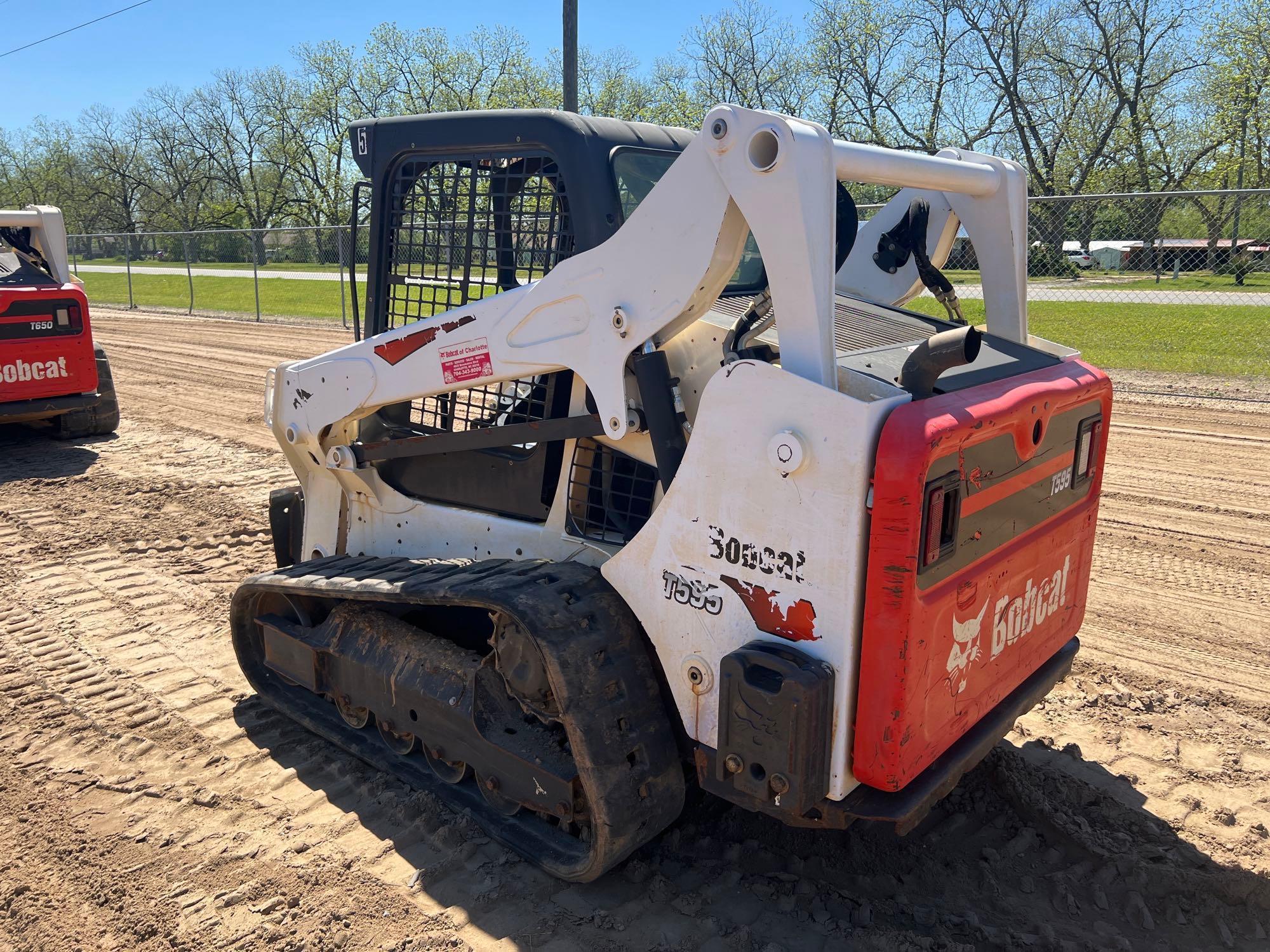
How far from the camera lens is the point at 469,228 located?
3496mm

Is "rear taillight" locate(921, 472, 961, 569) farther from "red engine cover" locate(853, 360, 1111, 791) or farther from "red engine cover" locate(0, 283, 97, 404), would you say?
"red engine cover" locate(0, 283, 97, 404)

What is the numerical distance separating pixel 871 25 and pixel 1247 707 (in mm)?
41169

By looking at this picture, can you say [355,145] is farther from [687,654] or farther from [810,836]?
[810,836]

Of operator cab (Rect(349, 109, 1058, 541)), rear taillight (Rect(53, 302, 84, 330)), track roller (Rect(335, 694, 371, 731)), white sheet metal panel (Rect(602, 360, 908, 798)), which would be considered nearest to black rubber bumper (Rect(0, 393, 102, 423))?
rear taillight (Rect(53, 302, 84, 330))

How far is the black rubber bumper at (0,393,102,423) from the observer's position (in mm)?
8422

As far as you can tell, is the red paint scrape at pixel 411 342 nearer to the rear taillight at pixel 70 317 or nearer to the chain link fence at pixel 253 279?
the rear taillight at pixel 70 317

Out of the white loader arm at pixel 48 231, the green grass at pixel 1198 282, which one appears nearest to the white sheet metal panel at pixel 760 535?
the white loader arm at pixel 48 231

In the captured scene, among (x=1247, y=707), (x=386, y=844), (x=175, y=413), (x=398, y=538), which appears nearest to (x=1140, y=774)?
(x=1247, y=707)

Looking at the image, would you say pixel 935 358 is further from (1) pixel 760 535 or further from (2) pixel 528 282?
(2) pixel 528 282

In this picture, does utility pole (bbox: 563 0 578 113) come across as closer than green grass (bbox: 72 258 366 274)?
Yes

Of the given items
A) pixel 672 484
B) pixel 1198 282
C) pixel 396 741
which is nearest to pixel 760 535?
pixel 672 484

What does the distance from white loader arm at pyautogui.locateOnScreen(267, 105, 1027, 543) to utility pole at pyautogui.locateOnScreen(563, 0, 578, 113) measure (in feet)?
34.0

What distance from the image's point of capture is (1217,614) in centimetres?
480

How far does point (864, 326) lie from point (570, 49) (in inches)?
450
